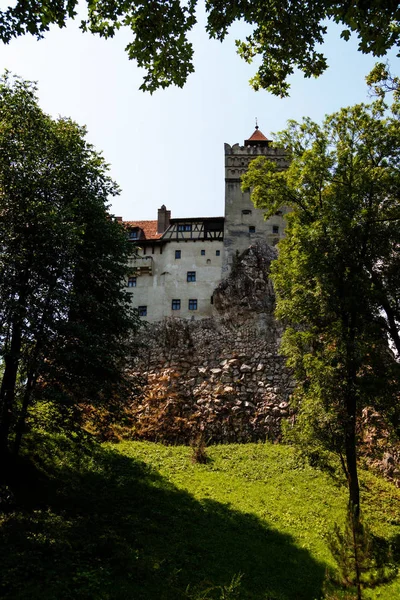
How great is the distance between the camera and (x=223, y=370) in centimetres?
3109

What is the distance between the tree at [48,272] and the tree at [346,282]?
22.2ft

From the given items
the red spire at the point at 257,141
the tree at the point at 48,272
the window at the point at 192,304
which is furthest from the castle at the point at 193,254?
the tree at the point at 48,272

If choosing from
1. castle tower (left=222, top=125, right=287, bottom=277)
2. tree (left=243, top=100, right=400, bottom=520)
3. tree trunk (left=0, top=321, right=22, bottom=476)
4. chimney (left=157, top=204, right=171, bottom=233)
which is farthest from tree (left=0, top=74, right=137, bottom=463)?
chimney (left=157, top=204, right=171, bottom=233)

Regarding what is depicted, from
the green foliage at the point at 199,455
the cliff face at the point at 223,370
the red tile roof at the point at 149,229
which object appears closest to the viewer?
the green foliage at the point at 199,455

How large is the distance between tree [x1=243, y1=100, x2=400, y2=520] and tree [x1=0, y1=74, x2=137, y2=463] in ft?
22.2

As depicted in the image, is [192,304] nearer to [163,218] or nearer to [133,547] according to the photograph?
[163,218]

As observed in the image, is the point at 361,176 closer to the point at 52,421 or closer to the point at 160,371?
the point at 52,421

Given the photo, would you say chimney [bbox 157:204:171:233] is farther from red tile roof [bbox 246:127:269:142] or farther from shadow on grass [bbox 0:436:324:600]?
shadow on grass [bbox 0:436:324:600]

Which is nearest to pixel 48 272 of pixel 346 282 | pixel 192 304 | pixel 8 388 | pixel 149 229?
pixel 8 388

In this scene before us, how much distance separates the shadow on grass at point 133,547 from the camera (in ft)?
32.1

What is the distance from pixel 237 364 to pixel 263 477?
11875 mm

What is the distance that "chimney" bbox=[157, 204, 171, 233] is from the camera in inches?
1751

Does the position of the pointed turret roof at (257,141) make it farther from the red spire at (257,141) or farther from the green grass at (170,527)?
the green grass at (170,527)

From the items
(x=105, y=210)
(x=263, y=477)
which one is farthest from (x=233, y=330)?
(x=105, y=210)
